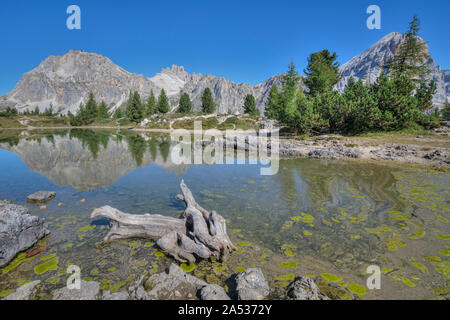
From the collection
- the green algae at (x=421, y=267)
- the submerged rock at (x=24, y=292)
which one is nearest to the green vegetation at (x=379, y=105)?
the green algae at (x=421, y=267)

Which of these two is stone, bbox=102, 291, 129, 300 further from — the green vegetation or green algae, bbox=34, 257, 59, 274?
the green vegetation

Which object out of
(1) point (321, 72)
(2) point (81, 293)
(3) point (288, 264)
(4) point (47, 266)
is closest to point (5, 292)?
(4) point (47, 266)

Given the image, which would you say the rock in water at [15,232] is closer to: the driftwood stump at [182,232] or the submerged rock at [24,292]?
the submerged rock at [24,292]

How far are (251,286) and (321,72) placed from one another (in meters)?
56.1

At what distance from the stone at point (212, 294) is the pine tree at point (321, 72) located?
49.4 metres

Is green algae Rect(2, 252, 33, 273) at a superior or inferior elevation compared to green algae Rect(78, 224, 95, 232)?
inferior

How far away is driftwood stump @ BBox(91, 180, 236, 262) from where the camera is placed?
6.06 m

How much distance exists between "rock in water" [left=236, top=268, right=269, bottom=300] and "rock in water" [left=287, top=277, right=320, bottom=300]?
560mm

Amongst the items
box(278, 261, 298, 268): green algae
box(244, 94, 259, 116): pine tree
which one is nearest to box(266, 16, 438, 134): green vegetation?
box(278, 261, 298, 268): green algae

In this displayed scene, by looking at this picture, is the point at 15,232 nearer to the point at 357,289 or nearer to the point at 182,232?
the point at 182,232

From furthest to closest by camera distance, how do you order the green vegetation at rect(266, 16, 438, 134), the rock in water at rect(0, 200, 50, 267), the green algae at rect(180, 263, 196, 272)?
the green vegetation at rect(266, 16, 438, 134) < the rock in water at rect(0, 200, 50, 267) < the green algae at rect(180, 263, 196, 272)

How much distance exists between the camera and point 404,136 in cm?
2689
